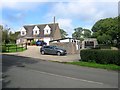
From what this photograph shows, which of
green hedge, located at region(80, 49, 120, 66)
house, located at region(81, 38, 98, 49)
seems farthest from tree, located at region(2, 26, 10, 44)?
green hedge, located at region(80, 49, 120, 66)

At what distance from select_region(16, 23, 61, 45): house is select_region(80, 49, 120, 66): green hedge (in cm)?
4513

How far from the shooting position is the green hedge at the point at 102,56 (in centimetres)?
2228

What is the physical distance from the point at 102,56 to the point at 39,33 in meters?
52.2

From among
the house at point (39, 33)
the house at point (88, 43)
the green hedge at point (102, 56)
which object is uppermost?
the house at point (39, 33)

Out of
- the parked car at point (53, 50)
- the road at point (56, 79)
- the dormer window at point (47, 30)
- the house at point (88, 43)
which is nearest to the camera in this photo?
the road at point (56, 79)

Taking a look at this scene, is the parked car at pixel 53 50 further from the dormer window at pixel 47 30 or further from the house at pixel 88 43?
the dormer window at pixel 47 30

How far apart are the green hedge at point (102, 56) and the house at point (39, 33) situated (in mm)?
45133

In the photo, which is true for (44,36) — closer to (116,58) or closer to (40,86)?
(116,58)

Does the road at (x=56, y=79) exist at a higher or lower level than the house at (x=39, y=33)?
lower

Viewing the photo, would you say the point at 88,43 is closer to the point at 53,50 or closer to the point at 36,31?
the point at 36,31

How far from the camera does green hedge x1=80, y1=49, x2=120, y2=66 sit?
73.1 feet

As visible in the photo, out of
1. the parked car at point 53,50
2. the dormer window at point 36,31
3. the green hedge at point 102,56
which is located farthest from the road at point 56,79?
the dormer window at point 36,31

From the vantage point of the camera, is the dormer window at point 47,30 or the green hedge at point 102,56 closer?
the green hedge at point 102,56

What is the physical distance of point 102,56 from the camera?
23797 mm
